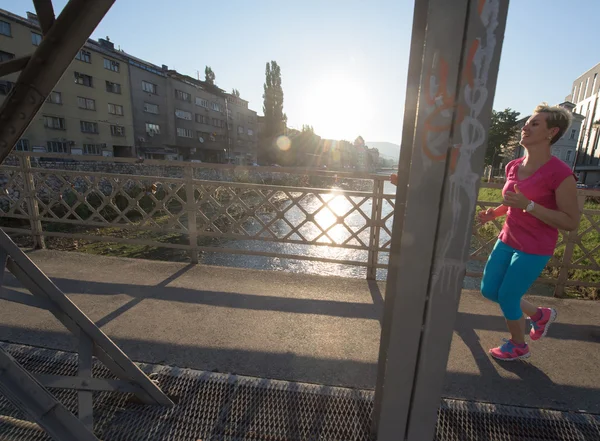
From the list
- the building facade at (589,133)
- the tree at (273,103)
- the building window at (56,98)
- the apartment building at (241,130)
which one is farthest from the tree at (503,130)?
the building window at (56,98)

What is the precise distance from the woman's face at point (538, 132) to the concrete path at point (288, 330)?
170 centimetres

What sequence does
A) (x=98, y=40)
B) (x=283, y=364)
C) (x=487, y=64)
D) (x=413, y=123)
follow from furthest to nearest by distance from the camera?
(x=98, y=40), (x=283, y=364), (x=413, y=123), (x=487, y=64)

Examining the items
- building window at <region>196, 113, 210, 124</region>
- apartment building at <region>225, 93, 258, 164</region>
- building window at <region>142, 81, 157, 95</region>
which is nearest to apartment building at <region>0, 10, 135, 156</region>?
building window at <region>142, 81, 157, 95</region>

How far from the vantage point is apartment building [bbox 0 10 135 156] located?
2420 cm

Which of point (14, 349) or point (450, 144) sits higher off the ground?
point (450, 144)

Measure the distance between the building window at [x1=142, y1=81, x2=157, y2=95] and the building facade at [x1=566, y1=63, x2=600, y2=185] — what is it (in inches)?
2159

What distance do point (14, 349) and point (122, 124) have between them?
38755 mm

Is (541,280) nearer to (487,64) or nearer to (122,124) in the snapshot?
(487,64)

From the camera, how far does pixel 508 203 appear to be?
1875 millimetres

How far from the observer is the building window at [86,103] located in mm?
29220

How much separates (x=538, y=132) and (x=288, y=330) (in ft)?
7.87

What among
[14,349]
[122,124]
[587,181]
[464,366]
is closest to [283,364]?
[464,366]

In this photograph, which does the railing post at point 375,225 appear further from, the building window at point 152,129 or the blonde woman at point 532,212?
the building window at point 152,129

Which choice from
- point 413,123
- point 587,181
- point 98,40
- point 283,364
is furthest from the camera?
point 587,181
